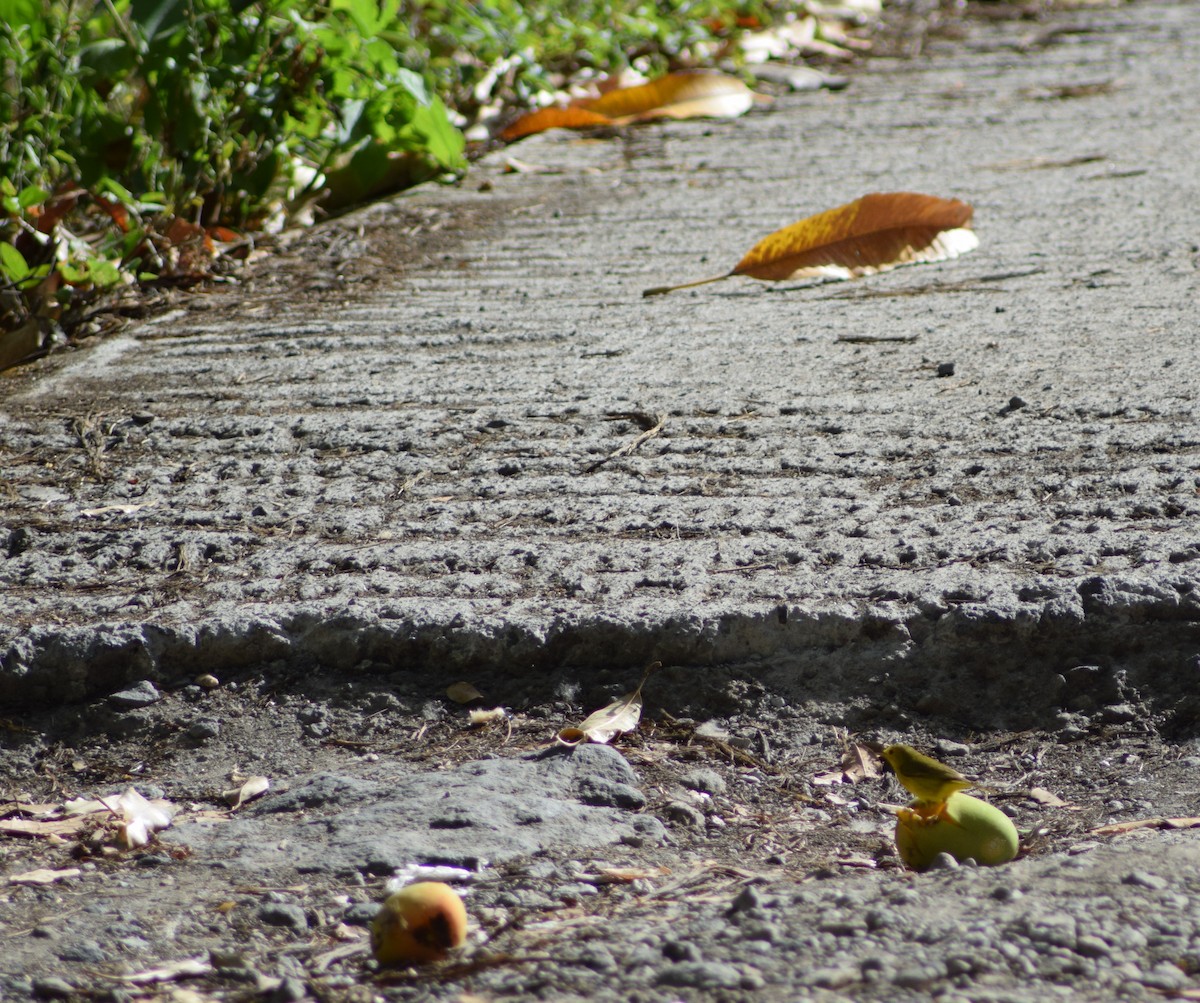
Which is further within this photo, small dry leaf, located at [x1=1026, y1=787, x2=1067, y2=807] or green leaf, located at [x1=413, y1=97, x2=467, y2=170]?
green leaf, located at [x1=413, y1=97, x2=467, y2=170]

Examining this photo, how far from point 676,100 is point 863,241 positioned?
1.66 metres

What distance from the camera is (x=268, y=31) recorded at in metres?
2.54

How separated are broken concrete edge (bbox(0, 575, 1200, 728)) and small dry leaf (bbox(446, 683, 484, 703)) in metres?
0.01

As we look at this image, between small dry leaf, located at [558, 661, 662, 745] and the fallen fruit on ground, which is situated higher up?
the fallen fruit on ground

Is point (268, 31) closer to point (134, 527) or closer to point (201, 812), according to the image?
point (134, 527)

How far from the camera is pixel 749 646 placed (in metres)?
1.26

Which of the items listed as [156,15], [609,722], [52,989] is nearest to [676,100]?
[156,15]

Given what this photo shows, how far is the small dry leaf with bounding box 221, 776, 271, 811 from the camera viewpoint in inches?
44.8

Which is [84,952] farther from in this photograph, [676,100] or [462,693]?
[676,100]

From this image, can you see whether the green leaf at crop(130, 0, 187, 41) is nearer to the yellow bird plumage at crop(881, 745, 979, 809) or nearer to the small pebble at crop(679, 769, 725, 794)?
the small pebble at crop(679, 769, 725, 794)

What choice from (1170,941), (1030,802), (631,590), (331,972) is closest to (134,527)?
(631,590)

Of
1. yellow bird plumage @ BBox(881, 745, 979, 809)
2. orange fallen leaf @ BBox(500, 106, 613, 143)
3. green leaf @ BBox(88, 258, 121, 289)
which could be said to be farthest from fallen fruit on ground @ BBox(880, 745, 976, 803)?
orange fallen leaf @ BBox(500, 106, 613, 143)

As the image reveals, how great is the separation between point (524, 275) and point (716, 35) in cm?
→ 254

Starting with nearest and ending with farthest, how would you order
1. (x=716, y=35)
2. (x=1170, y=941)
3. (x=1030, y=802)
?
(x=1170, y=941), (x=1030, y=802), (x=716, y=35)
